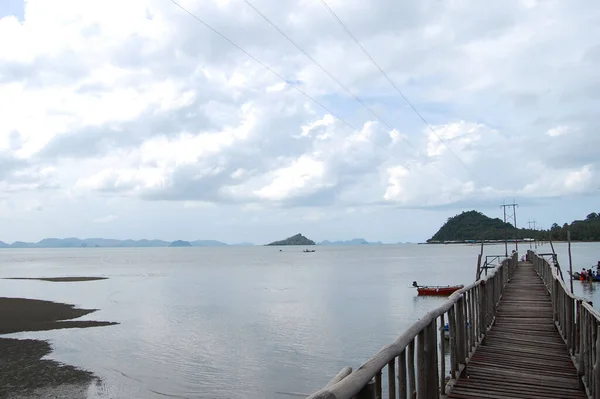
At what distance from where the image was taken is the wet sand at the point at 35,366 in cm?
1662

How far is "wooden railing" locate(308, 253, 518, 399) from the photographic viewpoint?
10.5 feet

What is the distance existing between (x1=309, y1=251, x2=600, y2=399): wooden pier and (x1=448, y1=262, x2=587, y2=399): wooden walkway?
0.01 metres

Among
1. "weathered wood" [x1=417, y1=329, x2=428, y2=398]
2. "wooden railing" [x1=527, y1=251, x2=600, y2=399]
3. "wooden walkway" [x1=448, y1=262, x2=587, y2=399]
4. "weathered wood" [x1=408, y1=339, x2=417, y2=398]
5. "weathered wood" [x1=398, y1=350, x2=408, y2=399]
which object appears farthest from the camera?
"wooden walkway" [x1=448, y1=262, x2=587, y2=399]

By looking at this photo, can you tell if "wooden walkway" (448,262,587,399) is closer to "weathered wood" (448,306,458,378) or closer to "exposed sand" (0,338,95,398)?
"weathered wood" (448,306,458,378)

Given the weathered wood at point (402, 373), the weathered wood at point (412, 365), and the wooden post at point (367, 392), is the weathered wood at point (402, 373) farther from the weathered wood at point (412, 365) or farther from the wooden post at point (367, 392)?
the wooden post at point (367, 392)

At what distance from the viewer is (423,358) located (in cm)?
527

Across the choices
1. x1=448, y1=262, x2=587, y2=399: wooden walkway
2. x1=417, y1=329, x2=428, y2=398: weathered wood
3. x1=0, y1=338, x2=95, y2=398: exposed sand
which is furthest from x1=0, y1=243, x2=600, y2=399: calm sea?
x1=417, y1=329, x2=428, y2=398: weathered wood

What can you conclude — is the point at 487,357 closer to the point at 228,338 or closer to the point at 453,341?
the point at 453,341

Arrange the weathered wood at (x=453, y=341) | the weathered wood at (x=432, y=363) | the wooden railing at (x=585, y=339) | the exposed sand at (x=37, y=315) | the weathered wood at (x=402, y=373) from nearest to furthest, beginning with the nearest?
the weathered wood at (x=402, y=373) → the weathered wood at (x=432, y=363) → the wooden railing at (x=585, y=339) → the weathered wood at (x=453, y=341) → the exposed sand at (x=37, y=315)

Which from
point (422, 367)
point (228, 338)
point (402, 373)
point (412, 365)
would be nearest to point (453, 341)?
point (422, 367)

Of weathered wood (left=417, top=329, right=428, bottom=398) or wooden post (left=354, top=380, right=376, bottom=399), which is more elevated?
wooden post (left=354, top=380, right=376, bottom=399)

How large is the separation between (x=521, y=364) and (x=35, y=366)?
60.2 ft

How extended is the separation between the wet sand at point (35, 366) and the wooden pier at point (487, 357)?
12777mm

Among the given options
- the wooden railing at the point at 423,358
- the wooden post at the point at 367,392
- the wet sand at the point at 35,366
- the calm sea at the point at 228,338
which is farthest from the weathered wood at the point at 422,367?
the wet sand at the point at 35,366
